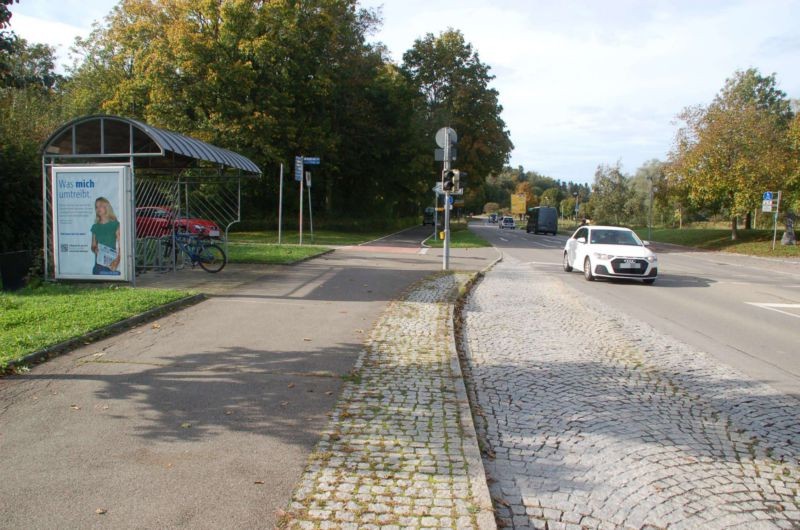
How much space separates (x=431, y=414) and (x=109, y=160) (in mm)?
12511

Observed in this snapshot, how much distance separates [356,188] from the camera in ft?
142

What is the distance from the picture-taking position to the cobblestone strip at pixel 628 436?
11.6 ft

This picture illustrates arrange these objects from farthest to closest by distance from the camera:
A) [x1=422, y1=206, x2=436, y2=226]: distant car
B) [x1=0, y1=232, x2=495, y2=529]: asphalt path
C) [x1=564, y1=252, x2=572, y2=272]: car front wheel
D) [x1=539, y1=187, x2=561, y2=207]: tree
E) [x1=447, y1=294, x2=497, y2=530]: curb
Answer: [x1=539, y1=187, x2=561, y2=207]: tree
[x1=422, y1=206, x2=436, y2=226]: distant car
[x1=564, y1=252, x2=572, y2=272]: car front wheel
[x1=0, y1=232, x2=495, y2=529]: asphalt path
[x1=447, y1=294, x2=497, y2=530]: curb

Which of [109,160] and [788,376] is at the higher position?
[109,160]

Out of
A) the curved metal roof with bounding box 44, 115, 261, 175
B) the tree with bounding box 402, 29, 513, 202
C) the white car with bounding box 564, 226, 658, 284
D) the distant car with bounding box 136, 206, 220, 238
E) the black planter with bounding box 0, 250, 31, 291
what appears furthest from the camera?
the tree with bounding box 402, 29, 513, 202

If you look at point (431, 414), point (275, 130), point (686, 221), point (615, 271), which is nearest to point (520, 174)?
point (686, 221)

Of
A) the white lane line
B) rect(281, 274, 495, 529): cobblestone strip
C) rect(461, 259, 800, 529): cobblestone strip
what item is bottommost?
A: rect(461, 259, 800, 529): cobblestone strip

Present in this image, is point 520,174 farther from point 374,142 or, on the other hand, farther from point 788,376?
point 788,376

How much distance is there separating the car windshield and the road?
118 cm

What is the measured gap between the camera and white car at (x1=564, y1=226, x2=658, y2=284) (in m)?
15.4

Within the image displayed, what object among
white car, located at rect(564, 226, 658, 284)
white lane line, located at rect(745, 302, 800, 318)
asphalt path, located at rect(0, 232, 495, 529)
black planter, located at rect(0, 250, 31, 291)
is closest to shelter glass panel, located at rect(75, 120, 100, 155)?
black planter, located at rect(0, 250, 31, 291)

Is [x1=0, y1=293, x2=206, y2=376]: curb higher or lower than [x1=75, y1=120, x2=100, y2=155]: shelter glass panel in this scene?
lower

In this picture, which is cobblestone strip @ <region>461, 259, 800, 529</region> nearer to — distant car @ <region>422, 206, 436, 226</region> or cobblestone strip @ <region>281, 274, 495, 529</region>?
cobblestone strip @ <region>281, 274, 495, 529</region>

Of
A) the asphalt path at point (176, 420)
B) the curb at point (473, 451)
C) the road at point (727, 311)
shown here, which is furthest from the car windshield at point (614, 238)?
the asphalt path at point (176, 420)
